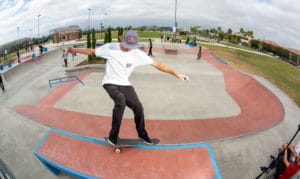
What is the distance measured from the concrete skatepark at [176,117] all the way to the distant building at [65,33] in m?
30.4

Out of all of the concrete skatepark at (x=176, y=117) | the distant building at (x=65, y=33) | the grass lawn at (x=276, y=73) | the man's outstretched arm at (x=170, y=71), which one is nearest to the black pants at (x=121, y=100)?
the man's outstretched arm at (x=170, y=71)

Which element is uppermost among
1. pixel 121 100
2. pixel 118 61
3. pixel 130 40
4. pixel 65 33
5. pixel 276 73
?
pixel 65 33

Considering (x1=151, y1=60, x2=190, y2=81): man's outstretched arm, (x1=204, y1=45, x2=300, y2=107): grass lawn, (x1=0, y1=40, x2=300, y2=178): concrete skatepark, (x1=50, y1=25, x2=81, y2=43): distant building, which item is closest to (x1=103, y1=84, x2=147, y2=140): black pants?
(x1=151, y1=60, x2=190, y2=81): man's outstretched arm

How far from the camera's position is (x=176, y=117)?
8102 mm

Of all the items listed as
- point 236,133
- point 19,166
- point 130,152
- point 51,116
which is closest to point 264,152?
point 236,133

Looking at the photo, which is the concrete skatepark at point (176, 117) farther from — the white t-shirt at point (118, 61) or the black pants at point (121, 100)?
the white t-shirt at point (118, 61)

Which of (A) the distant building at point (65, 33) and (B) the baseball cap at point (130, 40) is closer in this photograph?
(B) the baseball cap at point (130, 40)

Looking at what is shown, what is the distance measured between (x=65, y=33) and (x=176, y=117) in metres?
42.2

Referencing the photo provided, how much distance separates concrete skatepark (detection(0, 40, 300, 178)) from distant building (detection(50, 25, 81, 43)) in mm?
30374

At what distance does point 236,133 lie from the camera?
7090 mm

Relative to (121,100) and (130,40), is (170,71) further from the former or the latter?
(121,100)

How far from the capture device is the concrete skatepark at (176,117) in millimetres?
5848

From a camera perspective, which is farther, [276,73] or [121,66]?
[276,73]

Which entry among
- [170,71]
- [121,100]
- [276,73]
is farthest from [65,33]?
[170,71]
